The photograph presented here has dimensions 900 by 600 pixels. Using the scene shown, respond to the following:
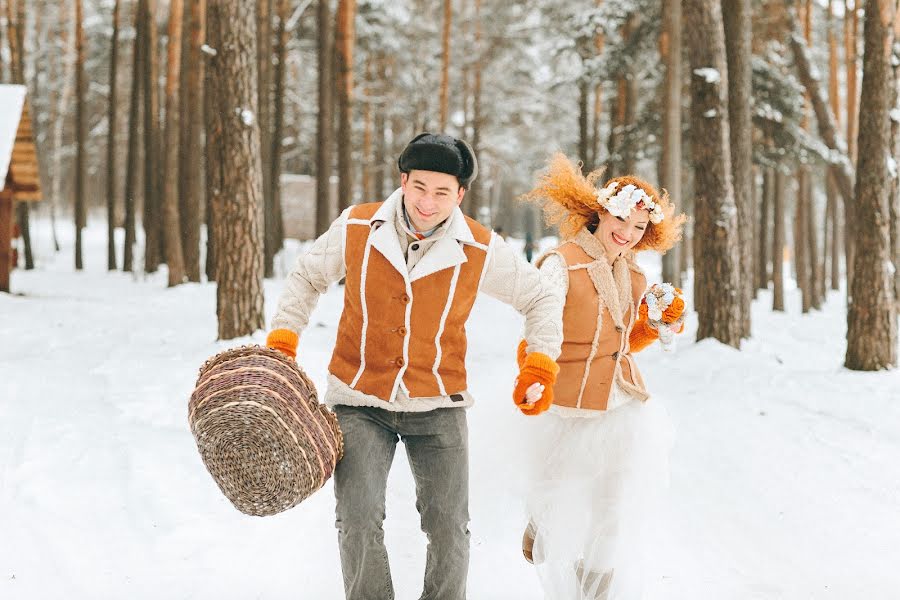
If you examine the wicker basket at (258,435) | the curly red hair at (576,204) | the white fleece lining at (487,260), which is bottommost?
the wicker basket at (258,435)

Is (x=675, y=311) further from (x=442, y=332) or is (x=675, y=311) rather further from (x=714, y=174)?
(x=714, y=174)

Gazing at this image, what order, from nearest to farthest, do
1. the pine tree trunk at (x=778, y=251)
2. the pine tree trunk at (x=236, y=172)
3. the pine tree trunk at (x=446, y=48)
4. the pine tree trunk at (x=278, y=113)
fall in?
the pine tree trunk at (x=236, y=172) < the pine tree trunk at (x=278, y=113) < the pine tree trunk at (x=778, y=251) < the pine tree trunk at (x=446, y=48)

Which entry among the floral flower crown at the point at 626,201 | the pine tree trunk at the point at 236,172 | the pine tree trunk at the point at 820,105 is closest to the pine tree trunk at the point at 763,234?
the pine tree trunk at the point at 820,105

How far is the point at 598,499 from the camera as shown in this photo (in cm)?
374

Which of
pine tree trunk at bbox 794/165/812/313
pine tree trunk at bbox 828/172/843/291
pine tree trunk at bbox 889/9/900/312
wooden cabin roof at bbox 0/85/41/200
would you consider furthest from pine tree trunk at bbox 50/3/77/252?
pine tree trunk at bbox 889/9/900/312

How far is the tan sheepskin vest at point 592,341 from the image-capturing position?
3.79 m

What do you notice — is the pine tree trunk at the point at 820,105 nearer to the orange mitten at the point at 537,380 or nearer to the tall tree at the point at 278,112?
the tall tree at the point at 278,112

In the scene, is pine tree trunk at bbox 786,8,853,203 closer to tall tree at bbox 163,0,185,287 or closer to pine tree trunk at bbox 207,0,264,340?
pine tree trunk at bbox 207,0,264,340

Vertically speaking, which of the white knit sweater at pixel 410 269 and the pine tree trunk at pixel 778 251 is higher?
the white knit sweater at pixel 410 269

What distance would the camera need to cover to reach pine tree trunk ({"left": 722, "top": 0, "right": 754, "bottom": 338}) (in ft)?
34.7

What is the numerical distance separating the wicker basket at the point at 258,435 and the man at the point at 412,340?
0.98ft

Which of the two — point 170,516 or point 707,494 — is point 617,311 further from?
point 170,516

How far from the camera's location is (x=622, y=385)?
3.82 meters

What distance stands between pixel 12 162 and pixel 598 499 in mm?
18475
